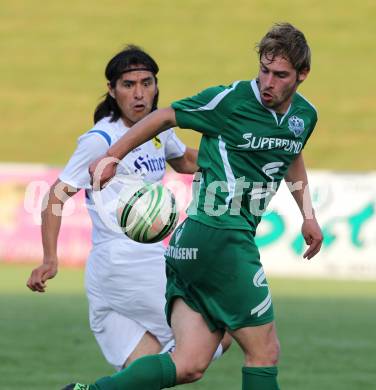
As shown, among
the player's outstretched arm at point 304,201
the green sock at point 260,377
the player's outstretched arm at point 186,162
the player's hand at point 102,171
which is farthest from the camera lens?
the player's outstretched arm at point 186,162

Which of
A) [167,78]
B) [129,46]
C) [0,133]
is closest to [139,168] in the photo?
[129,46]

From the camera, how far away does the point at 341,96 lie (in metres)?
33.2


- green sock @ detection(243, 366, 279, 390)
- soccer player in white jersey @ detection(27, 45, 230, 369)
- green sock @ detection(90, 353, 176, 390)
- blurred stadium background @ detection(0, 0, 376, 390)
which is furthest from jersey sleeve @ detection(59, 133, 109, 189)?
blurred stadium background @ detection(0, 0, 376, 390)

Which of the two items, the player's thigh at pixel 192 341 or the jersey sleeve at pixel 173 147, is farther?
the jersey sleeve at pixel 173 147

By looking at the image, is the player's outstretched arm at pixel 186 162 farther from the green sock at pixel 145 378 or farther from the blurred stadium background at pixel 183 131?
the blurred stadium background at pixel 183 131

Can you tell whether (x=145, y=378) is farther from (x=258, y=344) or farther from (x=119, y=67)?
(x=119, y=67)

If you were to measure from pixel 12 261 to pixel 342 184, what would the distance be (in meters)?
A: 5.37

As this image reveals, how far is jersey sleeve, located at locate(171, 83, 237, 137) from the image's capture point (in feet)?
18.2

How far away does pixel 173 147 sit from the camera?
6973mm

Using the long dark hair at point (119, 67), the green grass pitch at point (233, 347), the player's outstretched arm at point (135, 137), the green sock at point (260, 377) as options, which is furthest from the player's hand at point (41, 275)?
the green grass pitch at point (233, 347)

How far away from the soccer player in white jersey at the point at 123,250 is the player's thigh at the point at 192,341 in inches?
32.4

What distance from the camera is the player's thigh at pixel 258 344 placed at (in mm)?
5461

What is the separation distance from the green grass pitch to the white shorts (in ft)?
4.18

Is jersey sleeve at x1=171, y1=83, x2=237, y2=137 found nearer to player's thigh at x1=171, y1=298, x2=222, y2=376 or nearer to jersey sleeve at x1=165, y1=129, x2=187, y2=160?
player's thigh at x1=171, y1=298, x2=222, y2=376
